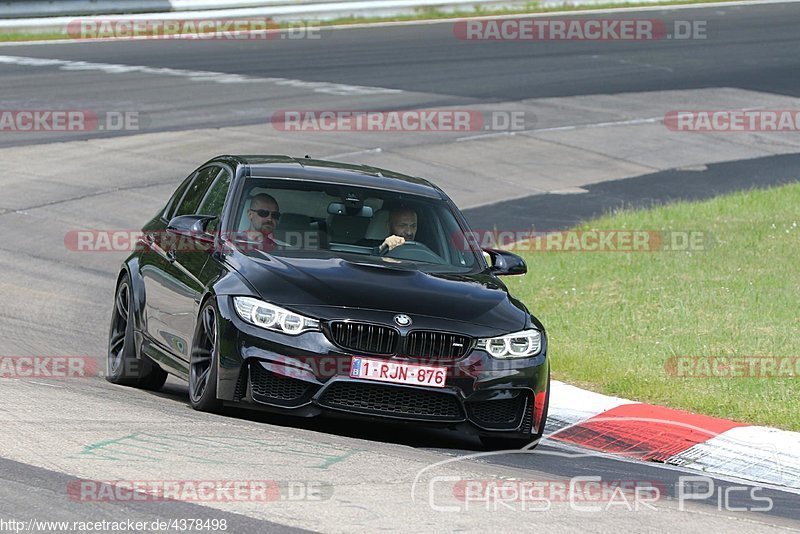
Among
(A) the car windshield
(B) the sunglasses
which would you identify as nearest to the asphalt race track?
(A) the car windshield

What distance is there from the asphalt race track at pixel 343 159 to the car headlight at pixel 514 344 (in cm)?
58

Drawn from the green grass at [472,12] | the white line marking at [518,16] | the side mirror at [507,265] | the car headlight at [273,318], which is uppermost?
the car headlight at [273,318]

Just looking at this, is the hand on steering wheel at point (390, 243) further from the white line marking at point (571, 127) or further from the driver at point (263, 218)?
the white line marking at point (571, 127)

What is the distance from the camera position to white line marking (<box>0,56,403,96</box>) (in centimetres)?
2761

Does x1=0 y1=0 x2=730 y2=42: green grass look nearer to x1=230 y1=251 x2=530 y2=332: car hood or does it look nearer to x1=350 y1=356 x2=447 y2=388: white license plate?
x1=230 y1=251 x2=530 y2=332: car hood

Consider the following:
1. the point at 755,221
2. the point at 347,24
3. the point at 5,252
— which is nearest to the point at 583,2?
the point at 347,24

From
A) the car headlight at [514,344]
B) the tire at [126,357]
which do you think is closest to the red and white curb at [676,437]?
the car headlight at [514,344]

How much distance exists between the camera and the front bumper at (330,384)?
809 cm

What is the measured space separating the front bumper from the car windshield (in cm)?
100

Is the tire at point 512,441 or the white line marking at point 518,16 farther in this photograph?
the white line marking at point 518,16

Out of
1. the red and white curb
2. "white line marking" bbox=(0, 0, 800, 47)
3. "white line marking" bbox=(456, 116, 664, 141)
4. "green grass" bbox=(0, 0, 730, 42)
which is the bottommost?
"white line marking" bbox=(456, 116, 664, 141)

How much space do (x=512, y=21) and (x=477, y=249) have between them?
27753mm

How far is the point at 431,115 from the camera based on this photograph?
25.6 metres

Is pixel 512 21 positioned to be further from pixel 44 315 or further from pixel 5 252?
pixel 44 315
